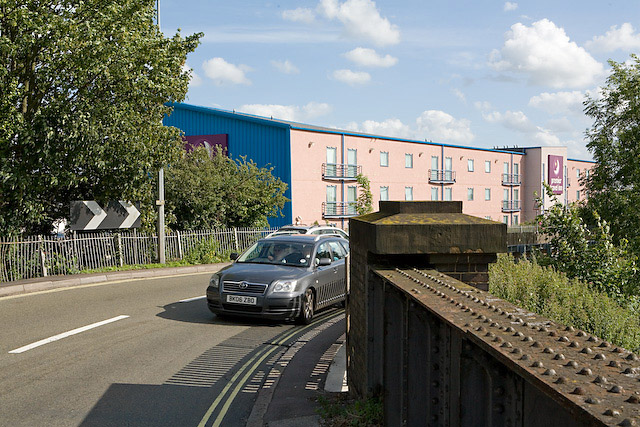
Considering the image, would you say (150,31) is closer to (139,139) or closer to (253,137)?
(139,139)

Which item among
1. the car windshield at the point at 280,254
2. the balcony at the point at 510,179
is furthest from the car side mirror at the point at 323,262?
the balcony at the point at 510,179

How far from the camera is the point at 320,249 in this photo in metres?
Result: 12.5

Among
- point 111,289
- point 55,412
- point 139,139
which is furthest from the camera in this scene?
point 139,139

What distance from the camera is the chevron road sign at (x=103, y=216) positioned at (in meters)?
19.2

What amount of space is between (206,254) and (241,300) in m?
13.2

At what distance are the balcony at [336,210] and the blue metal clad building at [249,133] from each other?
3801mm

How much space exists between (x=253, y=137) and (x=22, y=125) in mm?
26765

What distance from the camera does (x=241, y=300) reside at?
36.0ft

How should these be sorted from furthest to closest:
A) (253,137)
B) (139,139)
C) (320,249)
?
(253,137), (139,139), (320,249)

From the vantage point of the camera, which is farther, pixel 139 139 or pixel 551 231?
pixel 139 139

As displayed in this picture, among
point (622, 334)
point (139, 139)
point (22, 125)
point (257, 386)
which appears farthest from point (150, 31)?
point (622, 334)

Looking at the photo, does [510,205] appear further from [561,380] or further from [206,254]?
[561,380]

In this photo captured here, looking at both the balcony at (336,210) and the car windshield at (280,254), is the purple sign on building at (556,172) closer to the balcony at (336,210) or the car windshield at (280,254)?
the balcony at (336,210)

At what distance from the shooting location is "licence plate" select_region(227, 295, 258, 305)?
10891 millimetres
